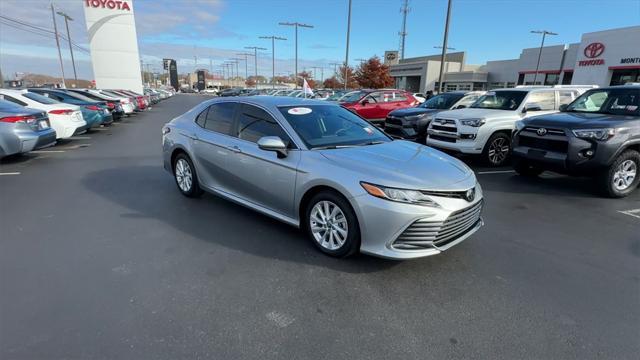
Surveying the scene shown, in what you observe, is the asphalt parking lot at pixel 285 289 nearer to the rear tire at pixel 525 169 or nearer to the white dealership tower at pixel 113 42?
the rear tire at pixel 525 169

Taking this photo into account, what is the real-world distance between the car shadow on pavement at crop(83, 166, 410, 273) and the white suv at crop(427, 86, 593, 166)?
5.47 meters

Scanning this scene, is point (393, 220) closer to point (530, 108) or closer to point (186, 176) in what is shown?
point (186, 176)

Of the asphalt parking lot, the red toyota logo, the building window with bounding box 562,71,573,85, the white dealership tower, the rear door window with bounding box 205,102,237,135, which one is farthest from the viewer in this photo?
the building window with bounding box 562,71,573,85

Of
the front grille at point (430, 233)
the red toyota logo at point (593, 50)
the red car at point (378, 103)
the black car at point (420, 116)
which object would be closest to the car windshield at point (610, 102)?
the black car at point (420, 116)

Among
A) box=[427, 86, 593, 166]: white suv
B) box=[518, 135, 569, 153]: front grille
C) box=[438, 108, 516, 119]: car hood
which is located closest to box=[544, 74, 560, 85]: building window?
box=[427, 86, 593, 166]: white suv

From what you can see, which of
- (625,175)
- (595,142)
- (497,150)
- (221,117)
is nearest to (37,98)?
(221,117)

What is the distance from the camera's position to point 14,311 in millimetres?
2777

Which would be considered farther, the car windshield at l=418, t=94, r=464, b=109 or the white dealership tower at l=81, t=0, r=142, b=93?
the white dealership tower at l=81, t=0, r=142, b=93

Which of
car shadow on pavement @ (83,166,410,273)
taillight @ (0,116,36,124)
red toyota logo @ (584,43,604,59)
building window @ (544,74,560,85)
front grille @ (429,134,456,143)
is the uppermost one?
red toyota logo @ (584,43,604,59)

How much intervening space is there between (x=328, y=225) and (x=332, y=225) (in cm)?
6

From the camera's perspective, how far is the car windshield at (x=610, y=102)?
6.43 m

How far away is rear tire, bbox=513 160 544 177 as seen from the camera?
689cm

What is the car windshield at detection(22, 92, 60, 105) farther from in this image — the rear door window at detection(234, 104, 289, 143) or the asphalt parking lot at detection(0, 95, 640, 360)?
the rear door window at detection(234, 104, 289, 143)

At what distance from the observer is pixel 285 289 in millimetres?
3199
